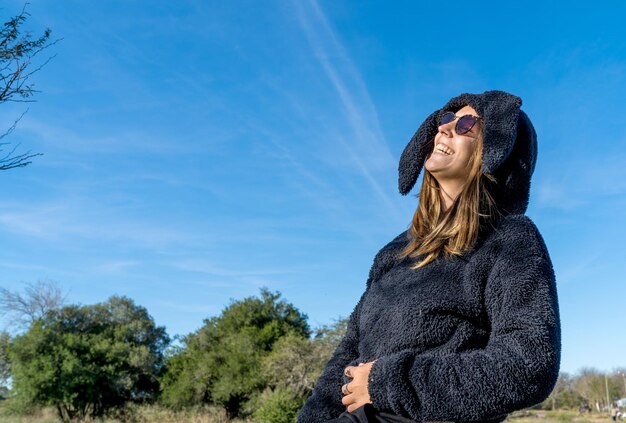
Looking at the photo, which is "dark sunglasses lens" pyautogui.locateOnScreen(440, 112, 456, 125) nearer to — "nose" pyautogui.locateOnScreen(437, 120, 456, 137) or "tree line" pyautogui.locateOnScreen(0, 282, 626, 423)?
"nose" pyautogui.locateOnScreen(437, 120, 456, 137)

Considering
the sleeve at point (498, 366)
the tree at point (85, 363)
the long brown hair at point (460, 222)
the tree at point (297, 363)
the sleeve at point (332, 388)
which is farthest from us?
the tree at point (85, 363)

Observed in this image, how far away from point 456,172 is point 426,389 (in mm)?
823

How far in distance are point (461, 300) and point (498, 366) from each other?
0.87ft

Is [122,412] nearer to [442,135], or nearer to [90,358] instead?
[90,358]

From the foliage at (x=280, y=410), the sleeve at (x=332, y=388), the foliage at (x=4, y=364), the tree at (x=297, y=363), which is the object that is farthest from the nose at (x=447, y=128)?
the foliage at (x=4, y=364)

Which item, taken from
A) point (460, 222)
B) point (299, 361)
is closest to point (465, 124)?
point (460, 222)

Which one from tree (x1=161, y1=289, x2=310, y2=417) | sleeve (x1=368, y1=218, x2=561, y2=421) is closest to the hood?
sleeve (x1=368, y1=218, x2=561, y2=421)

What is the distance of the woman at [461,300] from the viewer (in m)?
1.55

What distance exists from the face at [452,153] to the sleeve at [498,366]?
0.47 meters

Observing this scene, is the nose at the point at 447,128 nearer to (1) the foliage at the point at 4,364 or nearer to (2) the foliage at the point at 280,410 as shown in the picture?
(2) the foliage at the point at 280,410

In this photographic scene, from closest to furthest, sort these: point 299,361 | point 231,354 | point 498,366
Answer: point 498,366, point 299,361, point 231,354

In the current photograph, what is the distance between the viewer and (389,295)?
1970mm

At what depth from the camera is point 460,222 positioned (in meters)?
1.90

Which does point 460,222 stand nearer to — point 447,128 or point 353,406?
point 447,128
